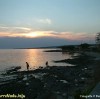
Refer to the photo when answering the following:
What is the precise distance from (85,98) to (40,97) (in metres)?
5.68

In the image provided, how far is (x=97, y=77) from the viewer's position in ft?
34.6

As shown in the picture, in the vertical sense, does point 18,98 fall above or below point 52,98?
above

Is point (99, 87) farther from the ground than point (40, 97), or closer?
farther from the ground

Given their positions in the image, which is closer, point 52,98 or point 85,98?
point 85,98

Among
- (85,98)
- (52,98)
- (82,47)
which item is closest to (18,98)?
(85,98)

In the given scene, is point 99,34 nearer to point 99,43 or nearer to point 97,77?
point 99,43

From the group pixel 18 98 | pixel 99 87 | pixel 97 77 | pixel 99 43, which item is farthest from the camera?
pixel 99 43

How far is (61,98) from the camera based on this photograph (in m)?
11.2

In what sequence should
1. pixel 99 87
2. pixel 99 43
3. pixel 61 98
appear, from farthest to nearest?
pixel 99 43, pixel 61 98, pixel 99 87

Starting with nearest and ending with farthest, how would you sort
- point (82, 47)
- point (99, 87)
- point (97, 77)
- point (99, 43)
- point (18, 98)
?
point (18, 98)
point (99, 87)
point (97, 77)
point (99, 43)
point (82, 47)

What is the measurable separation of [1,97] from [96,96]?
2632mm

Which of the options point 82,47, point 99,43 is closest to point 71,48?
point 82,47

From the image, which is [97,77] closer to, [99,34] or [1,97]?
[1,97]

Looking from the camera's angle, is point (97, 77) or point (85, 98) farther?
point (97, 77)
